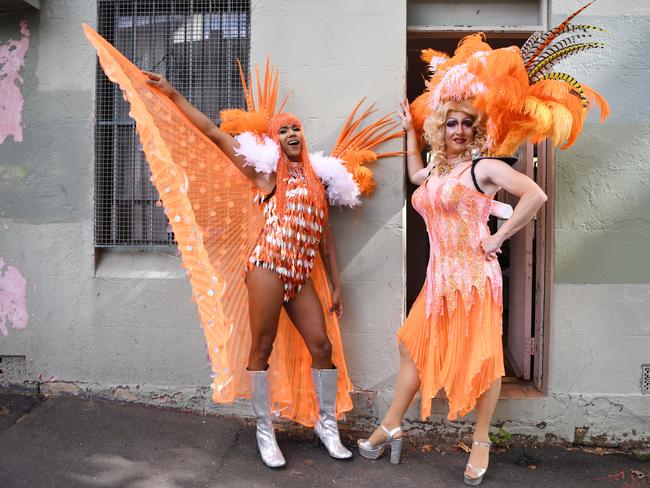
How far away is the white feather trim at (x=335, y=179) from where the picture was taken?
331 centimetres

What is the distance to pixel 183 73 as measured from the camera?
3848 millimetres

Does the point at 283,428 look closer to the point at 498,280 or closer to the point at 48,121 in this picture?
the point at 498,280

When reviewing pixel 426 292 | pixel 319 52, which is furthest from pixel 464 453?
pixel 319 52

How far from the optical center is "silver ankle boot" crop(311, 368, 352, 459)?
3.29 metres

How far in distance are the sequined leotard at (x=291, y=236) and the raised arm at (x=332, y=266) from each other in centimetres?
21

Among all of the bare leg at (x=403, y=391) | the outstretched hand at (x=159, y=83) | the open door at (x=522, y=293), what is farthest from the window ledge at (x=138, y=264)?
the open door at (x=522, y=293)

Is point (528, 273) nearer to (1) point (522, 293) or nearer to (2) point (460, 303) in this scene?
(1) point (522, 293)

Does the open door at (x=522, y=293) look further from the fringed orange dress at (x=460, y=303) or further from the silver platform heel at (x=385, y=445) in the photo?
the silver platform heel at (x=385, y=445)

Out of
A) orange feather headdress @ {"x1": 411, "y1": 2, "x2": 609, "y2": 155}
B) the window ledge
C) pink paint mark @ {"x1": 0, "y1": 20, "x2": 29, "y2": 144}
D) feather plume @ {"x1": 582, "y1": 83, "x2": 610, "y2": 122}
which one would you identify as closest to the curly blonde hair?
orange feather headdress @ {"x1": 411, "y1": 2, "x2": 609, "y2": 155}

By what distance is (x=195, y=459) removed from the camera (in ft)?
10.6

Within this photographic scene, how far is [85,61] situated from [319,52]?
5.45 feet

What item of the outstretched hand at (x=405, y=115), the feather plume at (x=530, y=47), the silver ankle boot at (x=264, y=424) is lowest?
the silver ankle boot at (x=264, y=424)

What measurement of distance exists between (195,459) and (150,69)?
2.66 metres

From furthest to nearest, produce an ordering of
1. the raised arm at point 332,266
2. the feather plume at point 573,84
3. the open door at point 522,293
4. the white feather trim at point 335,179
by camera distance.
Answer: the open door at point 522,293, the raised arm at point 332,266, the white feather trim at point 335,179, the feather plume at point 573,84
